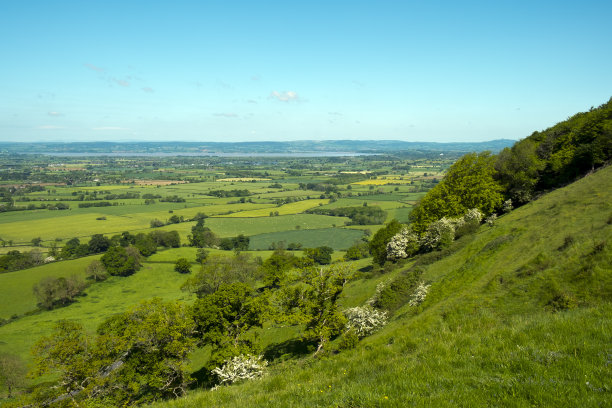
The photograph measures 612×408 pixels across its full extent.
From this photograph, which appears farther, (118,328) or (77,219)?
(77,219)

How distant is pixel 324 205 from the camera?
171250 millimetres

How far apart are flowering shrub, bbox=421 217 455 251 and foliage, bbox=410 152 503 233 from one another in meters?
5.15

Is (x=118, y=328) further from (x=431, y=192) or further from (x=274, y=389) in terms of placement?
(x=431, y=192)

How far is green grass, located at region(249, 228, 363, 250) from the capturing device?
4382 inches

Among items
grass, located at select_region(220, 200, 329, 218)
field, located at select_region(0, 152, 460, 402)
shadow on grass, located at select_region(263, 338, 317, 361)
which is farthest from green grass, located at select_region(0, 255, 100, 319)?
grass, located at select_region(220, 200, 329, 218)

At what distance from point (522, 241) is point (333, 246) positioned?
271 feet

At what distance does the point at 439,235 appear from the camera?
45875 millimetres

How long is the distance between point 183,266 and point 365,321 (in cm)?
7498

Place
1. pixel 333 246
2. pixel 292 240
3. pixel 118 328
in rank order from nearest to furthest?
1. pixel 118 328
2. pixel 333 246
3. pixel 292 240

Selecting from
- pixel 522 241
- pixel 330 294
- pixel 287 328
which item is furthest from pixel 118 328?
pixel 522 241

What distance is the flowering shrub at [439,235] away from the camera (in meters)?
44.0

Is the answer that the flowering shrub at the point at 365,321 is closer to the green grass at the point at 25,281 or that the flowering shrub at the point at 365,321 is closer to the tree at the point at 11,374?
the tree at the point at 11,374

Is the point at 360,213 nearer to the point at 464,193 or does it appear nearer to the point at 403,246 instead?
the point at 464,193

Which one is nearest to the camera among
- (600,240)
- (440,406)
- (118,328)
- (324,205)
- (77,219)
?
(440,406)
